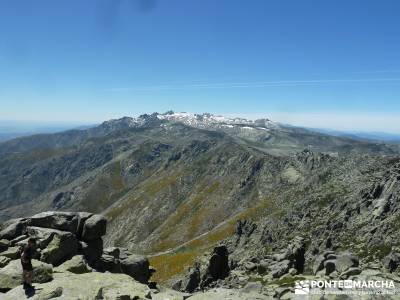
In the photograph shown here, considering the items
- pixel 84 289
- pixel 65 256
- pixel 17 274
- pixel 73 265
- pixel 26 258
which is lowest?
pixel 73 265

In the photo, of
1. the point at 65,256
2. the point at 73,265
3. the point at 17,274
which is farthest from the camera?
the point at 65,256

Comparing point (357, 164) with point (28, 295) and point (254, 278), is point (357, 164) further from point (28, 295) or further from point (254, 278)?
point (28, 295)

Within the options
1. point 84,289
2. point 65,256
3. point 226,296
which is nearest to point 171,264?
point 65,256

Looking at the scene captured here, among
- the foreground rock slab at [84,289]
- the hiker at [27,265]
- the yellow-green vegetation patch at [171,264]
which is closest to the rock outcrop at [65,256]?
the foreground rock slab at [84,289]

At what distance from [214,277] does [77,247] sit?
119ft

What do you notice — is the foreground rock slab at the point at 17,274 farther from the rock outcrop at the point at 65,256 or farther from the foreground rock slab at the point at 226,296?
the foreground rock slab at the point at 226,296

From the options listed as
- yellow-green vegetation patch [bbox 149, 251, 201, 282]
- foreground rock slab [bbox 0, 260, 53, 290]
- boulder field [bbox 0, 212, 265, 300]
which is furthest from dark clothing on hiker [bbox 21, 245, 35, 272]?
yellow-green vegetation patch [bbox 149, 251, 201, 282]

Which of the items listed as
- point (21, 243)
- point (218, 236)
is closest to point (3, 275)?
point (21, 243)

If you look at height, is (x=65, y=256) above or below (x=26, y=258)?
below

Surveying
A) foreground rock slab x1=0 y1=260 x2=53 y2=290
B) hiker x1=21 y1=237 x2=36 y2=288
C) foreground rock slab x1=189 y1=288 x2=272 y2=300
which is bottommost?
foreground rock slab x1=189 y1=288 x2=272 y2=300

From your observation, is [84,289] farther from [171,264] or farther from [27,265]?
[171,264]

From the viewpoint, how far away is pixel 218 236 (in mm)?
184250

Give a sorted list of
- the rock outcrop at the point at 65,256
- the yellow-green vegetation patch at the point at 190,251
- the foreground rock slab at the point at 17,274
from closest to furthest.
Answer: the foreground rock slab at the point at 17,274
the rock outcrop at the point at 65,256
the yellow-green vegetation patch at the point at 190,251

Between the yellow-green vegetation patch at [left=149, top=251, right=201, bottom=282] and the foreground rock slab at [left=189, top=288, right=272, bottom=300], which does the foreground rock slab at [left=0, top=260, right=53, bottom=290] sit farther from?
the yellow-green vegetation patch at [left=149, top=251, right=201, bottom=282]
